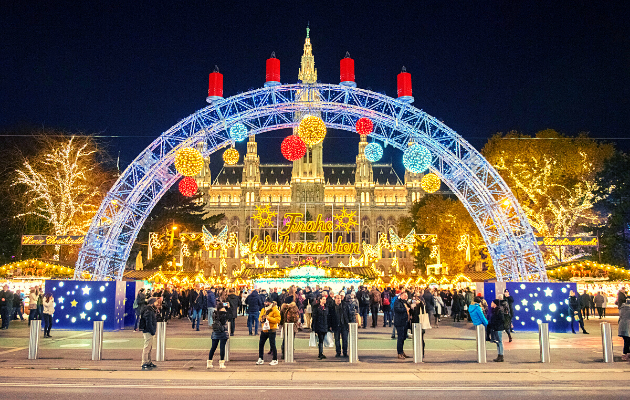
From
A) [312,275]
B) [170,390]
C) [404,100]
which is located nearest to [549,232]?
[312,275]

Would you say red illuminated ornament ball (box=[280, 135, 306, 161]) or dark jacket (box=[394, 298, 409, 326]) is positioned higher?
red illuminated ornament ball (box=[280, 135, 306, 161])

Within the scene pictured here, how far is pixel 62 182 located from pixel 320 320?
25.4m

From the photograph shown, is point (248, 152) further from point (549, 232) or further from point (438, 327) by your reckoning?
point (438, 327)

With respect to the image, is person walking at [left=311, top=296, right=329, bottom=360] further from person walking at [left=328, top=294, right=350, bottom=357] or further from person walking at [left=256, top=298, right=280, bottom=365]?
person walking at [left=256, top=298, right=280, bottom=365]

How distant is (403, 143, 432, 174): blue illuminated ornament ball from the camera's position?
21.3 meters

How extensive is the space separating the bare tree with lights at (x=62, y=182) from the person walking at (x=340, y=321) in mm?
23960

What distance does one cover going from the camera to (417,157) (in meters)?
21.3

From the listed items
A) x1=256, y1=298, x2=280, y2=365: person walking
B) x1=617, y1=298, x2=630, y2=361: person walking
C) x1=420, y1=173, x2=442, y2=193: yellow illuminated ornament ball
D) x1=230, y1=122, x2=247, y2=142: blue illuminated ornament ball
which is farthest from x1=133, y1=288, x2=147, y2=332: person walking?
x1=617, y1=298, x2=630, y2=361: person walking

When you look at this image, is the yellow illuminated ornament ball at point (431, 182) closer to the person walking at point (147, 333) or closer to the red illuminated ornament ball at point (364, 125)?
the red illuminated ornament ball at point (364, 125)

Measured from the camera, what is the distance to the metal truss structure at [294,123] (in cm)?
2233

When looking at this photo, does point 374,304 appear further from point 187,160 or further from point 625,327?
point 625,327

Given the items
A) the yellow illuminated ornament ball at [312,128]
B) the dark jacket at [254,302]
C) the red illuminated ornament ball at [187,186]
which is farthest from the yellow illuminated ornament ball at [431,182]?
the dark jacket at [254,302]

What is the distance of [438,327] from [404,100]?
9.71m

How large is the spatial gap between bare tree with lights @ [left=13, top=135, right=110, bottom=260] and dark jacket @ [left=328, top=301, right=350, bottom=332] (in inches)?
942
